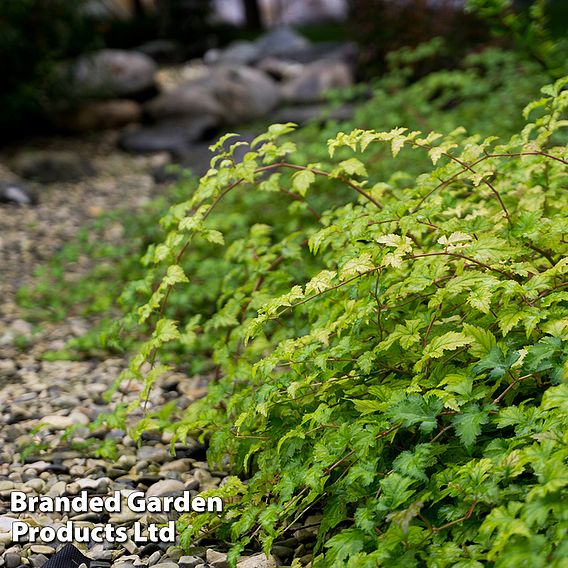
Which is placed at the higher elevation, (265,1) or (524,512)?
(265,1)

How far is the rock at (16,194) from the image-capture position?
6.56 meters

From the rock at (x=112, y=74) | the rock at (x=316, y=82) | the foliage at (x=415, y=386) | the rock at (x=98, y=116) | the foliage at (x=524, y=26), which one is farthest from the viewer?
the rock at (x=316, y=82)

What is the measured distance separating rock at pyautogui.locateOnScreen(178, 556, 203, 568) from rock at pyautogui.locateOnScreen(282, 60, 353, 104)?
8095 millimetres

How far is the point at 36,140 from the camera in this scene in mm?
8391

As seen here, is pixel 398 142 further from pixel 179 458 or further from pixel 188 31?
pixel 188 31

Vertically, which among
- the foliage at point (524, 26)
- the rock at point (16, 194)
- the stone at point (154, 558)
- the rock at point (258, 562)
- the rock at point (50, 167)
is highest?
the rock at point (50, 167)

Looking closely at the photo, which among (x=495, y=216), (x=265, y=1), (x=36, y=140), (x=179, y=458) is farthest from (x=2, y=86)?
(x=265, y=1)

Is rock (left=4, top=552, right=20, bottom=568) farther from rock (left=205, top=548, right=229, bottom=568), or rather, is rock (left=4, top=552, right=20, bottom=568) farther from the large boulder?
the large boulder

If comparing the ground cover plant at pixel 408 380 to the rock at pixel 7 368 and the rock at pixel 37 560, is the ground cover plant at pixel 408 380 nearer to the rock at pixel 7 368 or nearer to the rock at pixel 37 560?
the rock at pixel 37 560

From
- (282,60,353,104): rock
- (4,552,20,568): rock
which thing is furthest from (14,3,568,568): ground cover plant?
(282,60,353,104): rock

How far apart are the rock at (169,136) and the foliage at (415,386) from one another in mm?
6022

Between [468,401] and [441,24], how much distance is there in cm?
817

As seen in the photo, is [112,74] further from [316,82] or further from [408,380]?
[408,380]

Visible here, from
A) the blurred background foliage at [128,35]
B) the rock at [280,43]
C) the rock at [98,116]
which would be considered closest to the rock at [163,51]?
the blurred background foliage at [128,35]
